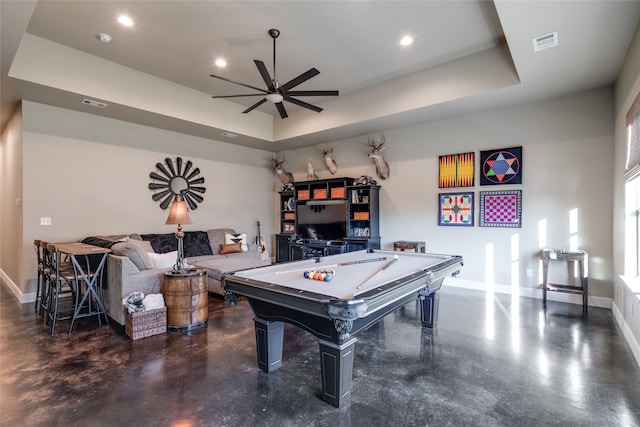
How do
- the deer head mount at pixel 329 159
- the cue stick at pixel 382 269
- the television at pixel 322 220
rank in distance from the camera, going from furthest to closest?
the deer head mount at pixel 329 159
the television at pixel 322 220
the cue stick at pixel 382 269

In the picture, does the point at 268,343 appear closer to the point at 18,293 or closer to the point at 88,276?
the point at 88,276

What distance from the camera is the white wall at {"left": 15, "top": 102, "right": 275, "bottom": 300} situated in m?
4.68

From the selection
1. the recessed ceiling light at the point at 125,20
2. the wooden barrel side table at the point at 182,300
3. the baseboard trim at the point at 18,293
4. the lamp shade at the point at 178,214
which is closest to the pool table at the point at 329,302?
the wooden barrel side table at the point at 182,300

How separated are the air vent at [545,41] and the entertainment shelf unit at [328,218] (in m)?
3.34

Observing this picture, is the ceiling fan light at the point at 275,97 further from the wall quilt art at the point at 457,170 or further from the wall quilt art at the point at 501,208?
the wall quilt art at the point at 501,208

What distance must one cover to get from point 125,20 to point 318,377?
426 cm

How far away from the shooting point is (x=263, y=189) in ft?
26.1

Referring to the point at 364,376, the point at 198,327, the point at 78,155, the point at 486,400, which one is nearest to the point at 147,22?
the point at 78,155

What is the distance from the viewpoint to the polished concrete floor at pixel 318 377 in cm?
203

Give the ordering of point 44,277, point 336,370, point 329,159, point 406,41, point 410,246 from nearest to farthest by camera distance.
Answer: point 336,370 → point 44,277 → point 406,41 → point 410,246 → point 329,159

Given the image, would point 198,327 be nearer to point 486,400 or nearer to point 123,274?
point 123,274

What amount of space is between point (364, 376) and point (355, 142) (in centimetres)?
511

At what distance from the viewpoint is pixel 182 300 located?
3506 mm

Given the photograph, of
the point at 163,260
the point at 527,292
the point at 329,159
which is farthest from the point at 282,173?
the point at 527,292
